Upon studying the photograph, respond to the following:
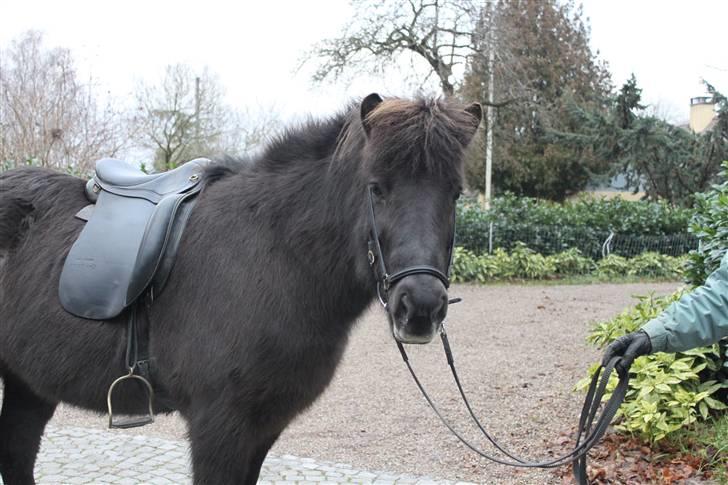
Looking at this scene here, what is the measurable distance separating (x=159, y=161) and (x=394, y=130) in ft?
91.6

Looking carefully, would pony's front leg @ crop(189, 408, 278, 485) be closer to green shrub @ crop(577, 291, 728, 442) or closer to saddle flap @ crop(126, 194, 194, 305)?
saddle flap @ crop(126, 194, 194, 305)

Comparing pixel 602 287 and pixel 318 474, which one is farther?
pixel 602 287

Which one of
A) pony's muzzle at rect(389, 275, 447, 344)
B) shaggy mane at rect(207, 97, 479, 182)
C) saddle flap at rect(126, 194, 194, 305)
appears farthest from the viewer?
saddle flap at rect(126, 194, 194, 305)

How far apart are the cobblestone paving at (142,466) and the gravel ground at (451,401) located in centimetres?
21

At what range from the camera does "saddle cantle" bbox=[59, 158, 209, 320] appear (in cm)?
266

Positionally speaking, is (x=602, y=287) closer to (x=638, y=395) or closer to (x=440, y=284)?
(x=638, y=395)

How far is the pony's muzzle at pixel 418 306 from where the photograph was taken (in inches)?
81.8

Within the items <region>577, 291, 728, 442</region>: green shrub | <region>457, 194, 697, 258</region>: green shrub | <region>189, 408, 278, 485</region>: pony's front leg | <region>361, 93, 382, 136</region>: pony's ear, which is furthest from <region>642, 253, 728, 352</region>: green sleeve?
<region>457, 194, 697, 258</region>: green shrub

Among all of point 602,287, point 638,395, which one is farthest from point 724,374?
point 602,287

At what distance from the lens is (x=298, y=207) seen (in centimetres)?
266

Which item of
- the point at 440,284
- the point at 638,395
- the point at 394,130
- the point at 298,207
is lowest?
the point at 638,395

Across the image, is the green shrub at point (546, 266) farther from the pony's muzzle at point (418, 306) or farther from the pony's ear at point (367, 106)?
the pony's muzzle at point (418, 306)

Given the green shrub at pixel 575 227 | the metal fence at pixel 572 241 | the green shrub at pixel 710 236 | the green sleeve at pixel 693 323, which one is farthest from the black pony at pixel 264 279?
the green shrub at pixel 575 227

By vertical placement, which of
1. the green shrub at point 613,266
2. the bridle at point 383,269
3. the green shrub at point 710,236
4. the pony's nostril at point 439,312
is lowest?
the green shrub at point 613,266
